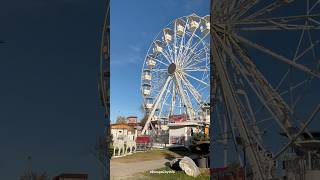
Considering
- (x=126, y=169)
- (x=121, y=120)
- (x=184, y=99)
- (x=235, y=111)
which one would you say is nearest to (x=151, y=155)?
(x=126, y=169)

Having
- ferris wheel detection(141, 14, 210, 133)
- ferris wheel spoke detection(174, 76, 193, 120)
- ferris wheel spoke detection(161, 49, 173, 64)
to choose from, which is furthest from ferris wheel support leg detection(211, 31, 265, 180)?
ferris wheel spoke detection(161, 49, 173, 64)

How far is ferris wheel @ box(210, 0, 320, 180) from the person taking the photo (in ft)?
18.8

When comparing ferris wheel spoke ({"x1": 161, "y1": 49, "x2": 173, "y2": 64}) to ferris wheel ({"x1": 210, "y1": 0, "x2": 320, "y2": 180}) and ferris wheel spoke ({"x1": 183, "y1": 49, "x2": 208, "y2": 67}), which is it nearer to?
ferris wheel spoke ({"x1": 183, "y1": 49, "x2": 208, "y2": 67})

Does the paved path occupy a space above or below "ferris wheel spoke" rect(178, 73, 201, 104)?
below

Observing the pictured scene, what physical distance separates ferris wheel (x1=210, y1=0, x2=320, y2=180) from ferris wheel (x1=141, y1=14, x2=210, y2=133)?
46 centimetres

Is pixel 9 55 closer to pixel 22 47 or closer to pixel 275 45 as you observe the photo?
pixel 22 47

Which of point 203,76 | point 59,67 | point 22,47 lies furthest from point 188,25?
point 22,47

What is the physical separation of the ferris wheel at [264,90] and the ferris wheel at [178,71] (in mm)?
464

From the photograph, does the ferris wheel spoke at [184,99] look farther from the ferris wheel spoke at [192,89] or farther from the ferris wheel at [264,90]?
the ferris wheel at [264,90]

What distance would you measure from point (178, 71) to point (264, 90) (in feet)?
6.75

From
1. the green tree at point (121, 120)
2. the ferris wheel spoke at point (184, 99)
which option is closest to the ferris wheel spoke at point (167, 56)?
Answer: the ferris wheel spoke at point (184, 99)

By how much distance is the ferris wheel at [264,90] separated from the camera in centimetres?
573

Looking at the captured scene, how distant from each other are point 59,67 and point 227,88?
2.60 m

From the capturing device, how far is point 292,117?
19.1 ft
